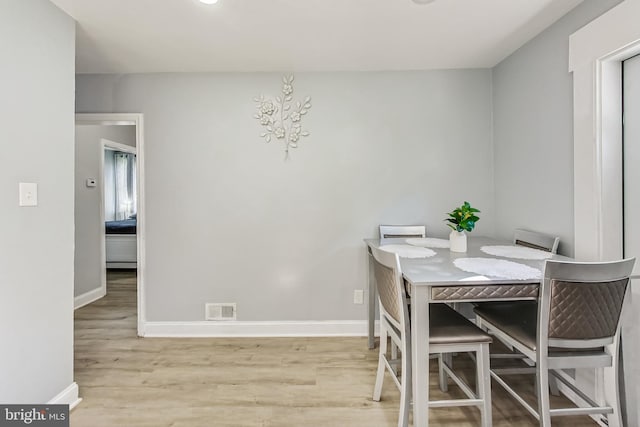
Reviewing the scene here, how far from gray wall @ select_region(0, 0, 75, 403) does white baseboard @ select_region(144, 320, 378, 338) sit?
3.04ft

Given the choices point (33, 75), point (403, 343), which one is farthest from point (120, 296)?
point (403, 343)

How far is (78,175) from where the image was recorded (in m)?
3.81

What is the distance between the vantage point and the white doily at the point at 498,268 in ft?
4.93

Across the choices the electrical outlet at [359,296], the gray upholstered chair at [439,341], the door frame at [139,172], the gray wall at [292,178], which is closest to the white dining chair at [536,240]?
the gray wall at [292,178]

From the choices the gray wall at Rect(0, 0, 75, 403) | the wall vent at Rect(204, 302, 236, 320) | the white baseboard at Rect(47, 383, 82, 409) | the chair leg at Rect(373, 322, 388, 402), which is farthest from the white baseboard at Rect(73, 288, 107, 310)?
the chair leg at Rect(373, 322, 388, 402)

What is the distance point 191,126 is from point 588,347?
300 cm

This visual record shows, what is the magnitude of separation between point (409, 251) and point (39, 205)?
212cm

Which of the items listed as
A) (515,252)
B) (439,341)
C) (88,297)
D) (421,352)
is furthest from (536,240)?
(88,297)

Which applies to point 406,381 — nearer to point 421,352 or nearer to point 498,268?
point 421,352

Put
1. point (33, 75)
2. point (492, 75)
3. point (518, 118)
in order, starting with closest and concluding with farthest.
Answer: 1. point (33, 75)
2. point (518, 118)
3. point (492, 75)

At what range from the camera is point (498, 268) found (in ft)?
5.34

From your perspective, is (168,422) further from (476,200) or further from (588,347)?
(476,200)

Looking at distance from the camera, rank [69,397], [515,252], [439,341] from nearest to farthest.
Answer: [439,341], [69,397], [515,252]

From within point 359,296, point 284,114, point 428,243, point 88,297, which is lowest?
point 88,297
